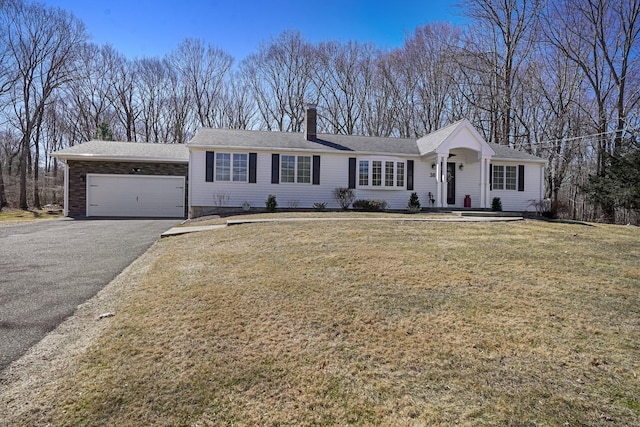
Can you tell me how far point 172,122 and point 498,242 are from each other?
33100 millimetres

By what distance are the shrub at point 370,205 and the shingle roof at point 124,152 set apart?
8.91m

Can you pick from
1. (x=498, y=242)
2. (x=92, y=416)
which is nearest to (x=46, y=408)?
(x=92, y=416)

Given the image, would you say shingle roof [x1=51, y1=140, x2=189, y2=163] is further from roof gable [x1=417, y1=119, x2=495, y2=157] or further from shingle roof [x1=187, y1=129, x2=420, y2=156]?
roof gable [x1=417, y1=119, x2=495, y2=157]

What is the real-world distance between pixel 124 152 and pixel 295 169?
9.33 metres

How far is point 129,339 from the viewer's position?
10.5 ft

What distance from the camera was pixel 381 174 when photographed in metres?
16.2

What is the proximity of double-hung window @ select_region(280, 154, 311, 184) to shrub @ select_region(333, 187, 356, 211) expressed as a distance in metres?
1.41

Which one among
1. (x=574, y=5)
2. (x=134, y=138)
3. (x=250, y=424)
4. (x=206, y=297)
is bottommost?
(x=250, y=424)

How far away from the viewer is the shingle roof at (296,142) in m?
15.1

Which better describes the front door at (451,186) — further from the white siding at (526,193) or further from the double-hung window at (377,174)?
the double-hung window at (377,174)

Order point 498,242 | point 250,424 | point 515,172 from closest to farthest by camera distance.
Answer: point 250,424 → point 498,242 → point 515,172

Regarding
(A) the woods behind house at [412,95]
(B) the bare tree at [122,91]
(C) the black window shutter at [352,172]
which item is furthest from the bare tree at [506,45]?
(B) the bare tree at [122,91]

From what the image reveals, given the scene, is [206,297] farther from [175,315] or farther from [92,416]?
[92,416]

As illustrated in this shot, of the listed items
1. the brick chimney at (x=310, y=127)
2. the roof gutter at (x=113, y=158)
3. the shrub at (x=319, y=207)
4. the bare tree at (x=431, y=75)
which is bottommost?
the shrub at (x=319, y=207)
